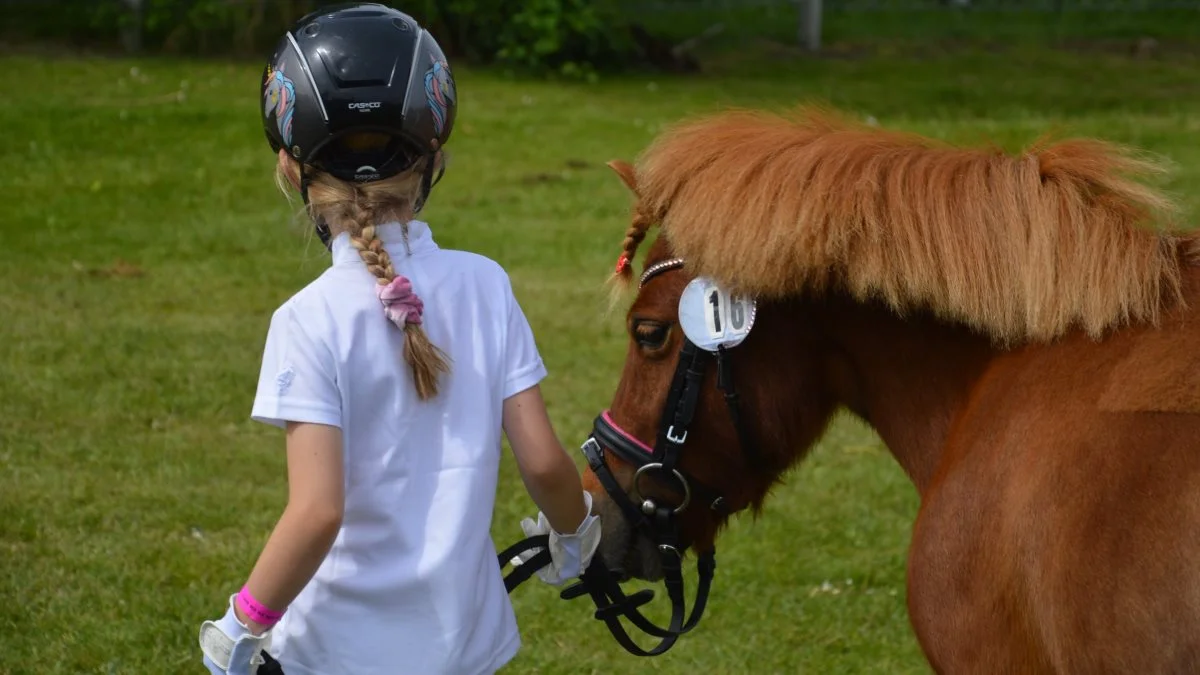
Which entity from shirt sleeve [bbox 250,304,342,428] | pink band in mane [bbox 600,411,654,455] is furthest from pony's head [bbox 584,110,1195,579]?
shirt sleeve [bbox 250,304,342,428]

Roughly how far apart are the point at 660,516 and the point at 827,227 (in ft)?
2.41

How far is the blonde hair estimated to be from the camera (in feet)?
7.97

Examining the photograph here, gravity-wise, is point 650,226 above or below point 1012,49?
above

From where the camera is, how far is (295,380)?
238 centimetres

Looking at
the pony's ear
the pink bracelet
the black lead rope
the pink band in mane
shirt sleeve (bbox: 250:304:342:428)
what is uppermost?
shirt sleeve (bbox: 250:304:342:428)

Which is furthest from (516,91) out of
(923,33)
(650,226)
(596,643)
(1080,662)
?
(1080,662)

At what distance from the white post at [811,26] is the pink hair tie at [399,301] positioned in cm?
1681

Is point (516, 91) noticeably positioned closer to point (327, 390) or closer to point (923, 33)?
point (923, 33)

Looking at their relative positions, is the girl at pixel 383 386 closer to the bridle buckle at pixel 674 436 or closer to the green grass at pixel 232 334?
the green grass at pixel 232 334

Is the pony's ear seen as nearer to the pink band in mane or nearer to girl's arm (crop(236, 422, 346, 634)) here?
the pink band in mane

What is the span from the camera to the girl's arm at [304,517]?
7.66 feet

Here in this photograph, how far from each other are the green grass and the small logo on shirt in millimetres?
280

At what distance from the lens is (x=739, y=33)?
19.3 m

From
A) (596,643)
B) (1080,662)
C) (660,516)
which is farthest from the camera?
(596,643)
